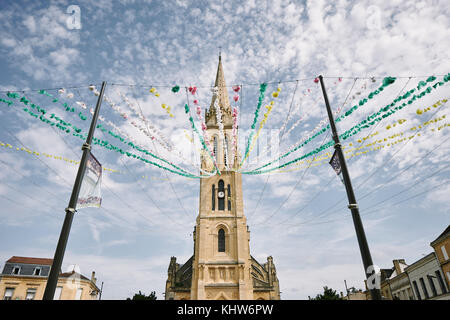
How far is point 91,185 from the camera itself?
7.05 m

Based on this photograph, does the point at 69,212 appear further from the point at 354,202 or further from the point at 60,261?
the point at 354,202

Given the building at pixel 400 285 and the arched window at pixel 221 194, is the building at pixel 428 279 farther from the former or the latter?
the arched window at pixel 221 194

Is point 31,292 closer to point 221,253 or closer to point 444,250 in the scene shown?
point 221,253

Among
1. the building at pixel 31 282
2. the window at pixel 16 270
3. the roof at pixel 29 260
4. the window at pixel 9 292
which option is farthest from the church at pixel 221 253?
the window at pixel 16 270

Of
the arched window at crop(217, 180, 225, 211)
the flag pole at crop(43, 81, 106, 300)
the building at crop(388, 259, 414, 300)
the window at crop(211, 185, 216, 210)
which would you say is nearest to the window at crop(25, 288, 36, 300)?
the window at crop(211, 185, 216, 210)

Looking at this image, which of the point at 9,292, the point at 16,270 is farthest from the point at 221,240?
the point at 16,270

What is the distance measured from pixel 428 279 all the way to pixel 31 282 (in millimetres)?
41578
